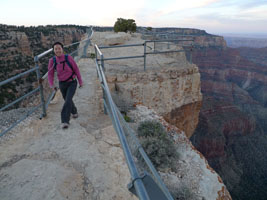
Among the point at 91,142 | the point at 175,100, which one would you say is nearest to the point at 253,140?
the point at 175,100

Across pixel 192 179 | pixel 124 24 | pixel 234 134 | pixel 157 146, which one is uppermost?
pixel 124 24

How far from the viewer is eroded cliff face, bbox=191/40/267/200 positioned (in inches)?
843

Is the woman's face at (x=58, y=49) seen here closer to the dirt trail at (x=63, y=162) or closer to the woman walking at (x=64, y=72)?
the woman walking at (x=64, y=72)

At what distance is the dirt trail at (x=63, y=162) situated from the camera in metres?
1.92

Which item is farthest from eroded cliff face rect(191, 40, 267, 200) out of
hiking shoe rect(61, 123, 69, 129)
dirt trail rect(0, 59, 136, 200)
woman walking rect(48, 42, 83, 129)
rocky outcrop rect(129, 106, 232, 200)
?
woman walking rect(48, 42, 83, 129)

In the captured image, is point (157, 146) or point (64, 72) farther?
point (157, 146)

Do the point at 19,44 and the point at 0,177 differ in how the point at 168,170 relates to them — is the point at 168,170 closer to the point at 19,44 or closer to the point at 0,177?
the point at 0,177

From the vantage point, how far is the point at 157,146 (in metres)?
3.45

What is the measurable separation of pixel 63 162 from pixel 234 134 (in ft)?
116

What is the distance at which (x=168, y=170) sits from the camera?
3.30 meters

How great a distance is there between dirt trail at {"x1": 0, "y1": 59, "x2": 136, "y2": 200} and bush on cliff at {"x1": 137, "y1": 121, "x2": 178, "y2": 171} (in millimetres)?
781

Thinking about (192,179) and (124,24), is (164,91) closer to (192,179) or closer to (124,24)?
(192,179)

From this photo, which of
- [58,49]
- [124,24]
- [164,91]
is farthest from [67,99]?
[124,24]

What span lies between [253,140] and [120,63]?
1285 inches
